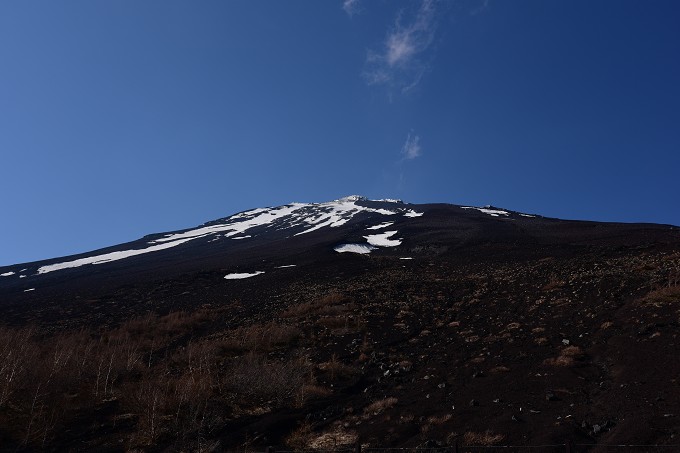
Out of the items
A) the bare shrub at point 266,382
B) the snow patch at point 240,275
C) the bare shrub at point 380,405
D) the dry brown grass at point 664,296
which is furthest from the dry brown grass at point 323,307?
the dry brown grass at point 664,296

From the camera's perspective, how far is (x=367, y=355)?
17188 mm

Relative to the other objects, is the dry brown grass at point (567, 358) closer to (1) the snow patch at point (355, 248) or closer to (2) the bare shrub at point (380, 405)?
(2) the bare shrub at point (380, 405)

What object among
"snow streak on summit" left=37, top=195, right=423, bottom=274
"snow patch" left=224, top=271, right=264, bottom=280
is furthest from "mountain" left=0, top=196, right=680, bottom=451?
"snow streak on summit" left=37, top=195, right=423, bottom=274

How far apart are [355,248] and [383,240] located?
16.7 feet

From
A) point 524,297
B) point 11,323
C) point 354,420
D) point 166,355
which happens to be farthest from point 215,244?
point 354,420

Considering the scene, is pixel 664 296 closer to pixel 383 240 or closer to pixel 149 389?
pixel 149 389

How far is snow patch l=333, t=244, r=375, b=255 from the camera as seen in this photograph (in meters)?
44.5

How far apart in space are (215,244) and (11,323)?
34.6m

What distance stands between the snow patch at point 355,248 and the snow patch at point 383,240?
157 cm

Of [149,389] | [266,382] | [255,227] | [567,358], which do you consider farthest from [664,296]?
[255,227]

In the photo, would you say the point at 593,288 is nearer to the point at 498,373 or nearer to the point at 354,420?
the point at 498,373

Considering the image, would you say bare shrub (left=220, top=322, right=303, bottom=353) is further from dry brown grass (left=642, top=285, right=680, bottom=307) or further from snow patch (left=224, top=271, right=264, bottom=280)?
snow patch (left=224, top=271, right=264, bottom=280)

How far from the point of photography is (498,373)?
13.2 m

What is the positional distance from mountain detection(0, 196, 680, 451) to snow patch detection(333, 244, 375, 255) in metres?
7.63
